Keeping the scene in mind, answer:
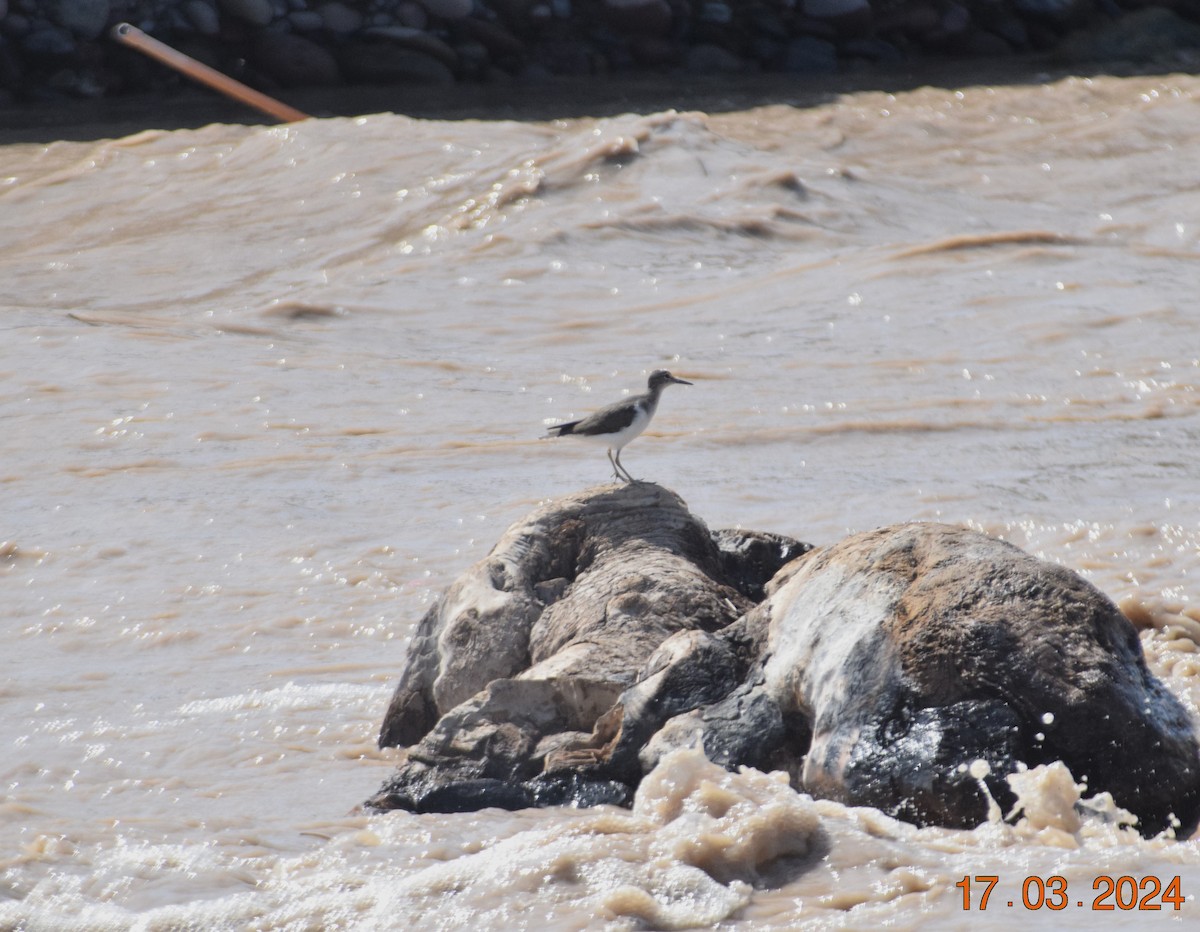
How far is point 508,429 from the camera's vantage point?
9.01 meters

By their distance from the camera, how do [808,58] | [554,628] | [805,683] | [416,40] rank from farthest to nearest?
[808,58]
[416,40]
[554,628]
[805,683]

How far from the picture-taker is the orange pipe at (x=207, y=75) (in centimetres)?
1596

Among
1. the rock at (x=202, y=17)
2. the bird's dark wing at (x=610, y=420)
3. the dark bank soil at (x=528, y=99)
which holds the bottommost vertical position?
the bird's dark wing at (x=610, y=420)

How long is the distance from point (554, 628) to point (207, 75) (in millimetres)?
12741

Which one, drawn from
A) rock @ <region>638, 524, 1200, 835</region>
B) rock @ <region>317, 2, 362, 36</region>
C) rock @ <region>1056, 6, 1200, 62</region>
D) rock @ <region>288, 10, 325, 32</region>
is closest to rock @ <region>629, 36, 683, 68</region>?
rock @ <region>317, 2, 362, 36</region>

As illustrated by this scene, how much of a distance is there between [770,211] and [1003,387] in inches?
164

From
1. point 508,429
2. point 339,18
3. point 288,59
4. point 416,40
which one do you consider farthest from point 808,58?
point 508,429

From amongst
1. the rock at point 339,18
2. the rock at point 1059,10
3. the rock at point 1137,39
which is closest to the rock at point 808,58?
the rock at point 1059,10

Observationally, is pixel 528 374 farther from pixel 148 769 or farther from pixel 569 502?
pixel 148 769

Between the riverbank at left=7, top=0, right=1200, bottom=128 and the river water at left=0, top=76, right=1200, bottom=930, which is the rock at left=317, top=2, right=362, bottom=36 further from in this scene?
the river water at left=0, top=76, right=1200, bottom=930

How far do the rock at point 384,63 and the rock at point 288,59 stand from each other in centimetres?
33

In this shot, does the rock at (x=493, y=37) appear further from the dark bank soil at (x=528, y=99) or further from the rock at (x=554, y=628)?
the rock at (x=554, y=628)

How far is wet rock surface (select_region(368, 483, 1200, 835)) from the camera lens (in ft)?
13.1

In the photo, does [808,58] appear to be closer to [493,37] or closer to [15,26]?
[493,37]
